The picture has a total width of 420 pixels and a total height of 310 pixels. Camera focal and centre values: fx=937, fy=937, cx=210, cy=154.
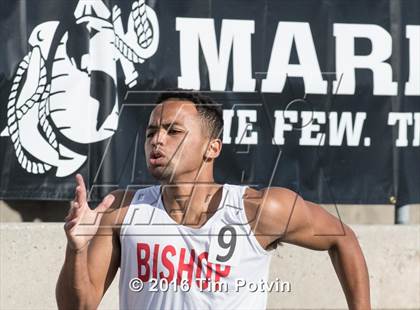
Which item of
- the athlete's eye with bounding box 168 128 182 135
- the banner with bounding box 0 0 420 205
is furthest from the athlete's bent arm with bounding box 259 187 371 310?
the banner with bounding box 0 0 420 205

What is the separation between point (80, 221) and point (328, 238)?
53.3 inches

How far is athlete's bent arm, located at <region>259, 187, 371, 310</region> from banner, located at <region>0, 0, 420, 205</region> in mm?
2457

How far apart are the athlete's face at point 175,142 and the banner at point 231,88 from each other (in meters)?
→ 2.33

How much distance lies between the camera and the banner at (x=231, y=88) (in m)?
6.77

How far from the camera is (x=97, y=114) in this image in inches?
268

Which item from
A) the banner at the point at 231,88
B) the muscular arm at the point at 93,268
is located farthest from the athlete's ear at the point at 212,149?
the banner at the point at 231,88

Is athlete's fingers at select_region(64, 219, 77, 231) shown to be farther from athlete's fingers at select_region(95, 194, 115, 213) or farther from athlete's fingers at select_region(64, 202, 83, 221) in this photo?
athlete's fingers at select_region(95, 194, 115, 213)

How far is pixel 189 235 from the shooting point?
4391 millimetres

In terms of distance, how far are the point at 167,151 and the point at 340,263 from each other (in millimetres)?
1073

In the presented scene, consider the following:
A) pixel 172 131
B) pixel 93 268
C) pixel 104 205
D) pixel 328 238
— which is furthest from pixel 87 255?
pixel 328 238

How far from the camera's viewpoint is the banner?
22.2 feet

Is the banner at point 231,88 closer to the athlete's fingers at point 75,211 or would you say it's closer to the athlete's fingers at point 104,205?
the athlete's fingers at point 104,205

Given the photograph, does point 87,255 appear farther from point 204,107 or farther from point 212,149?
point 204,107

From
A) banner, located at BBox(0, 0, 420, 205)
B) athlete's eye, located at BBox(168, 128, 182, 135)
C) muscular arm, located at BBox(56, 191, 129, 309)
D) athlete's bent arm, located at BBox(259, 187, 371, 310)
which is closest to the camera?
muscular arm, located at BBox(56, 191, 129, 309)
